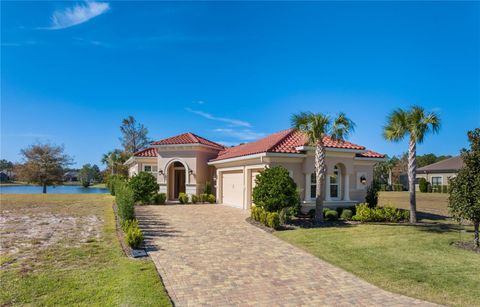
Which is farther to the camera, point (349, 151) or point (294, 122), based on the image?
point (349, 151)

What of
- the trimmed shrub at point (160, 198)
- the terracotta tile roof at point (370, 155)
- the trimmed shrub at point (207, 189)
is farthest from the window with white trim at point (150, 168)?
the terracotta tile roof at point (370, 155)

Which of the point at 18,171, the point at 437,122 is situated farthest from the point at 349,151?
the point at 18,171

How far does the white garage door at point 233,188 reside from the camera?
75.1ft

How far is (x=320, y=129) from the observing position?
52.5 feet

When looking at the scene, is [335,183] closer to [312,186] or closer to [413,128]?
[312,186]

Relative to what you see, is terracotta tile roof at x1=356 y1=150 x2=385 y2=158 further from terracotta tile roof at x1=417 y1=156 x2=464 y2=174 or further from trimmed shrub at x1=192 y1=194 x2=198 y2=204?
terracotta tile roof at x1=417 y1=156 x2=464 y2=174

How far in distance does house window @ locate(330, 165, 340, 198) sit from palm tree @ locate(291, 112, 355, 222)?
14.2ft

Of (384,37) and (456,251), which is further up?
(384,37)

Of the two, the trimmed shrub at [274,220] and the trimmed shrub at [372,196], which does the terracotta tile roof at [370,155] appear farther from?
the trimmed shrub at [274,220]

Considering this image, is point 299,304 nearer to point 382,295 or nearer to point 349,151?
point 382,295

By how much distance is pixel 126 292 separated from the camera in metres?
6.39

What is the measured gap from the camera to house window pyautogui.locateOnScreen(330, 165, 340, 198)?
20.3 metres

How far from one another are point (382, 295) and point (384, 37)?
1459cm

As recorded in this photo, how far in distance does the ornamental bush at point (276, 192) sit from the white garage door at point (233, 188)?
7074 mm
